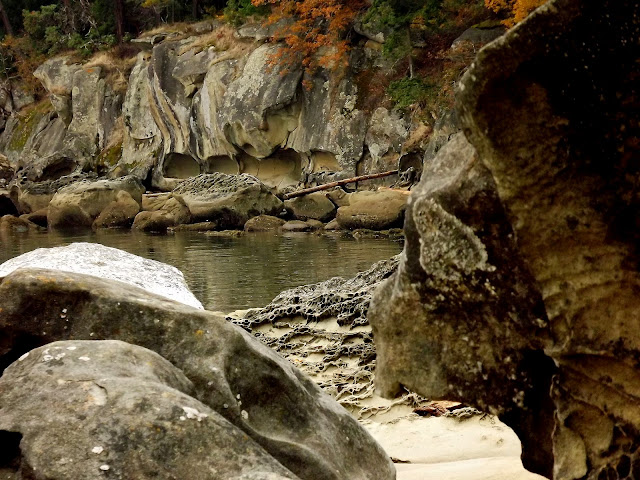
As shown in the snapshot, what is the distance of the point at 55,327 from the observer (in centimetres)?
322

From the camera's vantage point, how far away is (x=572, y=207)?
8.48 feet

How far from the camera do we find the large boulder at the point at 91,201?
27547 mm

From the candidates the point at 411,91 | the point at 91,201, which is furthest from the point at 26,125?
the point at 411,91

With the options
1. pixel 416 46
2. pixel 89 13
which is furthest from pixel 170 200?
pixel 89 13

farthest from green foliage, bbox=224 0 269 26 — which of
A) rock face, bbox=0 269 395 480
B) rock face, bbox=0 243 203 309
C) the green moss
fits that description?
rock face, bbox=0 269 395 480

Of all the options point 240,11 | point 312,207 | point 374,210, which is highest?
point 240,11

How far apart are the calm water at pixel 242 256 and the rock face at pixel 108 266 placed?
383 cm

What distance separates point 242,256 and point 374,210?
553cm

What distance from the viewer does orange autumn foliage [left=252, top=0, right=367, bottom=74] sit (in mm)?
27469

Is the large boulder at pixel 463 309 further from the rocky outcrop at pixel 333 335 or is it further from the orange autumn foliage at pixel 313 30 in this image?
the orange autumn foliage at pixel 313 30

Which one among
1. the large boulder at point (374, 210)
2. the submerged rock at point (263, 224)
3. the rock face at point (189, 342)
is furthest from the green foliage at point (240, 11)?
the rock face at point (189, 342)

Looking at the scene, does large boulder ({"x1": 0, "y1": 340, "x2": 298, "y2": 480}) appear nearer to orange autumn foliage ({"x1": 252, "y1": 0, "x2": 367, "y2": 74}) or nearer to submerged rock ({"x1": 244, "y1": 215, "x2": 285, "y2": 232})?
submerged rock ({"x1": 244, "y1": 215, "x2": 285, "y2": 232})

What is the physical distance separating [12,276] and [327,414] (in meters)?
1.40

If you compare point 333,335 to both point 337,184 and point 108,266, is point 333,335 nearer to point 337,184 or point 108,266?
point 108,266
